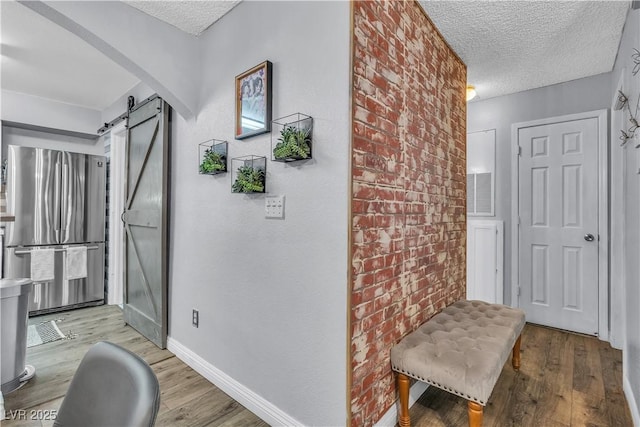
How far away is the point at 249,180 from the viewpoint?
5.94ft

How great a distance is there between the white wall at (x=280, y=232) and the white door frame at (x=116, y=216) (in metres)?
2.07

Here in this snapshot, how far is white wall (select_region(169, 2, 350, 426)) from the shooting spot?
4.86 ft

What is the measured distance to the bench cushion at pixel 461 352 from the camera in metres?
1.45

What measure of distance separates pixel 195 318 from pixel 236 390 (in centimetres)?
65

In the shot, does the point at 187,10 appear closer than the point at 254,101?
No

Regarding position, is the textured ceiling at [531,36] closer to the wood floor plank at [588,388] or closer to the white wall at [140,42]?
the white wall at [140,42]

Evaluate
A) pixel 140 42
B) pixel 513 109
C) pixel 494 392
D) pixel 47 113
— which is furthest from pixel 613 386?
pixel 47 113

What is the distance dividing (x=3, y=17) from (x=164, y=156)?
53.6 inches

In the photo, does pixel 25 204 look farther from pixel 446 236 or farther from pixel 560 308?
pixel 560 308

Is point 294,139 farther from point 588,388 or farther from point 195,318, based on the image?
point 588,388

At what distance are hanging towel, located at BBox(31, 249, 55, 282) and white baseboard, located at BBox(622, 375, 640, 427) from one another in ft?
16.8

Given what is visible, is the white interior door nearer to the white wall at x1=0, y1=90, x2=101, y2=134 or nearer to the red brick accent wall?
the red brick accent wall

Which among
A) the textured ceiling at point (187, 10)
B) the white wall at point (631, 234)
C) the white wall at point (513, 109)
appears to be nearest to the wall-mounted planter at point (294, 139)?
the textured ceiling at point (187, 10)

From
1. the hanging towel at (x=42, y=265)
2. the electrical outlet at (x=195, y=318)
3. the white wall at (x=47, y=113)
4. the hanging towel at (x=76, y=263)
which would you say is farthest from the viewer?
the hanging towel at (x=76, y=263)
